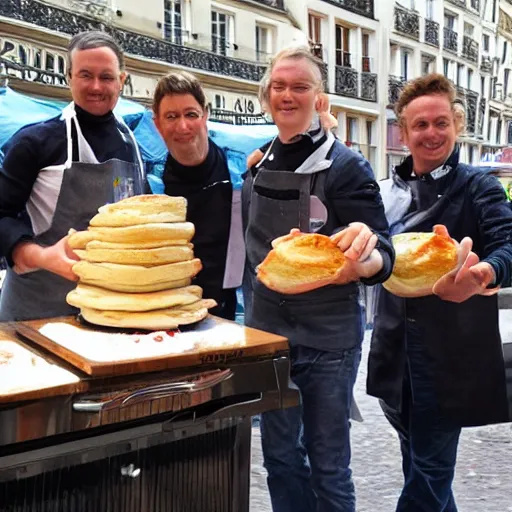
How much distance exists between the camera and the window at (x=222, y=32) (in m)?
6.97

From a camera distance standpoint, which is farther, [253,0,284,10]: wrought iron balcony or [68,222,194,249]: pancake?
[253,0,284,10]: wrought iron balcony

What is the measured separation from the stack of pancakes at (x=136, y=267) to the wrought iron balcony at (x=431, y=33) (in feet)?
22.1

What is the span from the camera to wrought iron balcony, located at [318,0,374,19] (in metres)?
7.92

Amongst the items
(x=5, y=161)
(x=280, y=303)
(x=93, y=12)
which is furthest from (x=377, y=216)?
→ (x=93, y=12)

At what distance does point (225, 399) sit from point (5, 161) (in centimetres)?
112

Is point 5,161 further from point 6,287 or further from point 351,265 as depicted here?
point 351,265

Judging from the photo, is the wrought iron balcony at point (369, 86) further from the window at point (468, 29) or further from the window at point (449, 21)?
the window at point (468, 29)

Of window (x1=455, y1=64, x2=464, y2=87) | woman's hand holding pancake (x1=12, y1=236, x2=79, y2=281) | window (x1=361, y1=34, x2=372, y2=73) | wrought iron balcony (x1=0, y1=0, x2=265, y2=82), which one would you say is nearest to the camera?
woman's hand holding pancake (x1=12, y1=236, x2=79, y2=281)

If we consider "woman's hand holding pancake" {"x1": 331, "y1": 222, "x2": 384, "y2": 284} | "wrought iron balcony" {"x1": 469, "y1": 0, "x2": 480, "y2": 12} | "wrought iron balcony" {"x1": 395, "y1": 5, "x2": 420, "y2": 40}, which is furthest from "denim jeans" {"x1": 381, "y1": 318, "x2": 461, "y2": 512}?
"wrought iron balcony" {"x1": 395, "y1": 5, "x2": 420, "y2": 40}

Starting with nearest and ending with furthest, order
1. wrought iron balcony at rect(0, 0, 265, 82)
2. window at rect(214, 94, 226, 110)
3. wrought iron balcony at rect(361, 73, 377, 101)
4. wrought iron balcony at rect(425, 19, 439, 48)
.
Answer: wrought iron balcony at rect(0, 0, 265, 82)
window at rect(214, 94, 226, 110)
wrought iron balcony at rect(425, 19, 439, 48)
wrought iron balcony at rect(361, 73, 377, 101)

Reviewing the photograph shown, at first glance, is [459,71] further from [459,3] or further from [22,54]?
[22,54]

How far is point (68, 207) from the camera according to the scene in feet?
6.32

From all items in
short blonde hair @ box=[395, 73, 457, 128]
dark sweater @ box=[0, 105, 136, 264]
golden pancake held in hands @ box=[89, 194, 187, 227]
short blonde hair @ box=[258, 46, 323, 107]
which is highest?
short blonde hair @ box=[258, 46, 323, 107]

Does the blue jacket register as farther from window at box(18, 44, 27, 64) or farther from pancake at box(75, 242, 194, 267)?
window at box(18, 44, 27, 64)
